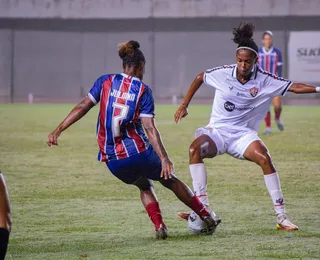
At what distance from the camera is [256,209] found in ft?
33.2

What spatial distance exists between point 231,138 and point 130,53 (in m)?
1.56

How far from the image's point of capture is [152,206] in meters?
8.42

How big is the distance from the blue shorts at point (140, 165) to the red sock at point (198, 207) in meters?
0.46

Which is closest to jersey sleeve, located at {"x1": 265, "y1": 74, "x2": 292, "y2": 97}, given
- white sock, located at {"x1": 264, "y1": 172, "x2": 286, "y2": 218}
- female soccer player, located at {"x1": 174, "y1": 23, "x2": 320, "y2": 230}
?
female soccer player, located at {"x1": 174, "y1": 23, "x2": 320, "y2": 230}

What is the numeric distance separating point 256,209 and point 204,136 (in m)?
1.46

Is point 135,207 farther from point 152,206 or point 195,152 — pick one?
point 152,206

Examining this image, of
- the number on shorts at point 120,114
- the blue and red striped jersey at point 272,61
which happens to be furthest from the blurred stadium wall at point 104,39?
the number on shorts at point 120,114

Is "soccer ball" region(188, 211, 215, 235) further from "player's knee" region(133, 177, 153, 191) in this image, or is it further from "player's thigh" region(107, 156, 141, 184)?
"player's thigh" region(107, 156, 141, 184)

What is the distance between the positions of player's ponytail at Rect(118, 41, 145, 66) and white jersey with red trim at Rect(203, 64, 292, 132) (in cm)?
128

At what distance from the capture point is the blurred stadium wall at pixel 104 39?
3988 centimetres

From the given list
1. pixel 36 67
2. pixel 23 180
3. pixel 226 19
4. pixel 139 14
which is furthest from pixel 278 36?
pixel 23 180

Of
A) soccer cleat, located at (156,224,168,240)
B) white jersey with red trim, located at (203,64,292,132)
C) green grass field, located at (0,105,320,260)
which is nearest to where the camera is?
green grass field, located at (0,105,320,260)

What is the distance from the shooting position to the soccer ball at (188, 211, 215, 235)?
333 inches

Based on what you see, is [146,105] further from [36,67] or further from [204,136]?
[36,67]
